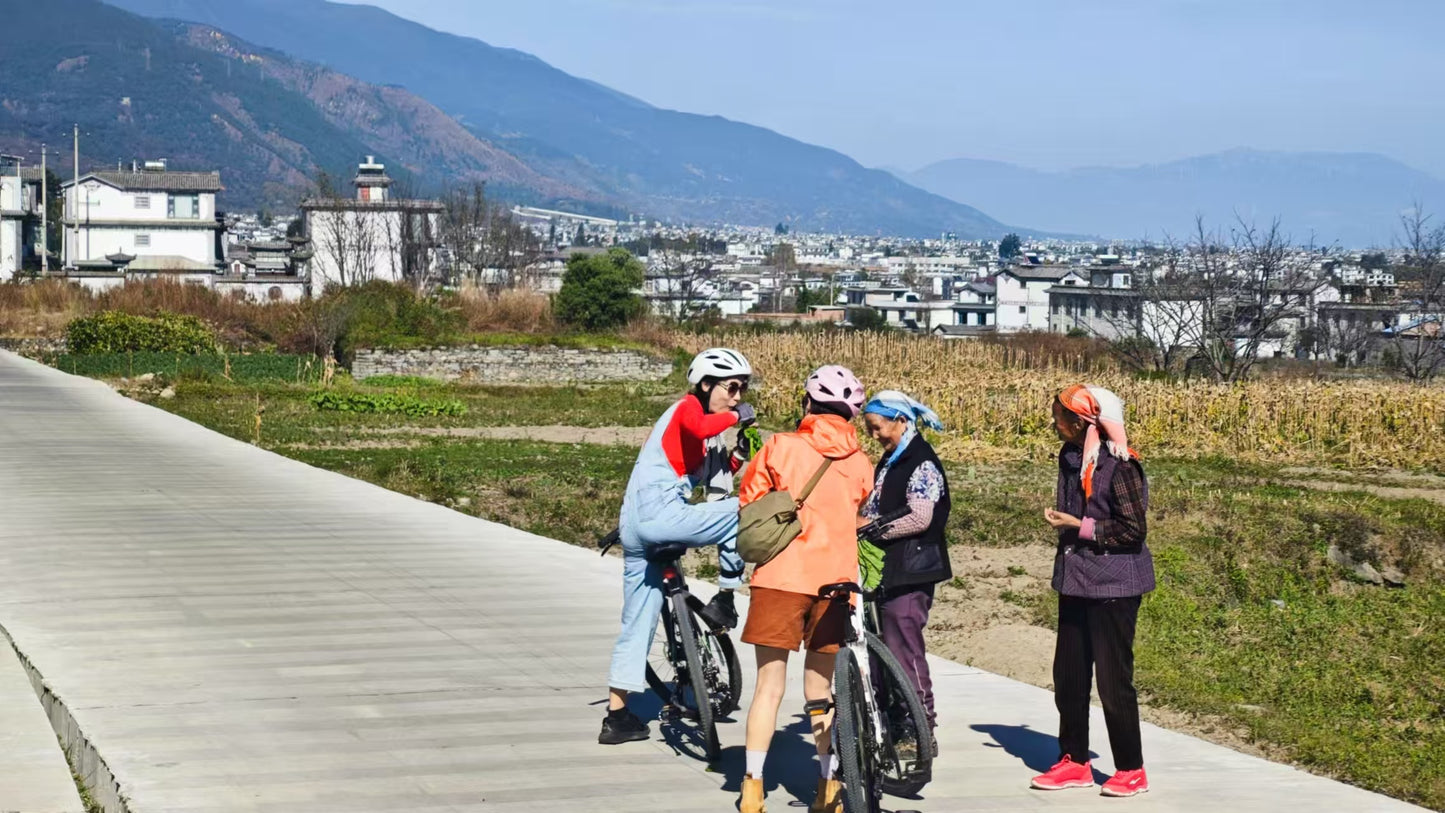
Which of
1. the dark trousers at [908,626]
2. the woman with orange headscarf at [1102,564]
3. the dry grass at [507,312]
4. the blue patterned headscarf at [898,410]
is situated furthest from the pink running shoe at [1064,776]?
the dry grass at [507,312]

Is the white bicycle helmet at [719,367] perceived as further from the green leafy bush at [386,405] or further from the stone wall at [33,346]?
the stone wall at [33,346]

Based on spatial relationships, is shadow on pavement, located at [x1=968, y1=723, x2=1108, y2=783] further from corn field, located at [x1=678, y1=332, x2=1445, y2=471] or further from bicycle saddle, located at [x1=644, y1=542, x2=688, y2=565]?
corn field, located at [x1=678, y1=332, x2=1445, y2=471]

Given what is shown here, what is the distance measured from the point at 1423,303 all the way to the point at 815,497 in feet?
183

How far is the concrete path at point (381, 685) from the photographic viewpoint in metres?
7.48

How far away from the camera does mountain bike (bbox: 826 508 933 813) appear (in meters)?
6.62

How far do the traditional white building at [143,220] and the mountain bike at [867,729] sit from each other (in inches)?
4567

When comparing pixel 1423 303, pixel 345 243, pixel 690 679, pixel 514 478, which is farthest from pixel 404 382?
pixel 345 243

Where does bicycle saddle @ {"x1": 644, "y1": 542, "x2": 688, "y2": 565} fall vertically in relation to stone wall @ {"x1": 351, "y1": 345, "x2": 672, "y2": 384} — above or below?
above

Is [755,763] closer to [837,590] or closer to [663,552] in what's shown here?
[837,590]

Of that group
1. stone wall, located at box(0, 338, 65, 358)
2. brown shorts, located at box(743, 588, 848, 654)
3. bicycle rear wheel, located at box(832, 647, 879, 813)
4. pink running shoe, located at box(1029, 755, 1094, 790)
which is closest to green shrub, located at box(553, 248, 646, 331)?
stone wall, located at box(0, 338, 65, 358)

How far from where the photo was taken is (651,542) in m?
7.95

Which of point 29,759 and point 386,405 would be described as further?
point 386,405

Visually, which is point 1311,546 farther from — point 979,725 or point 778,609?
point 778,609

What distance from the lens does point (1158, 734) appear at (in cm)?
877
